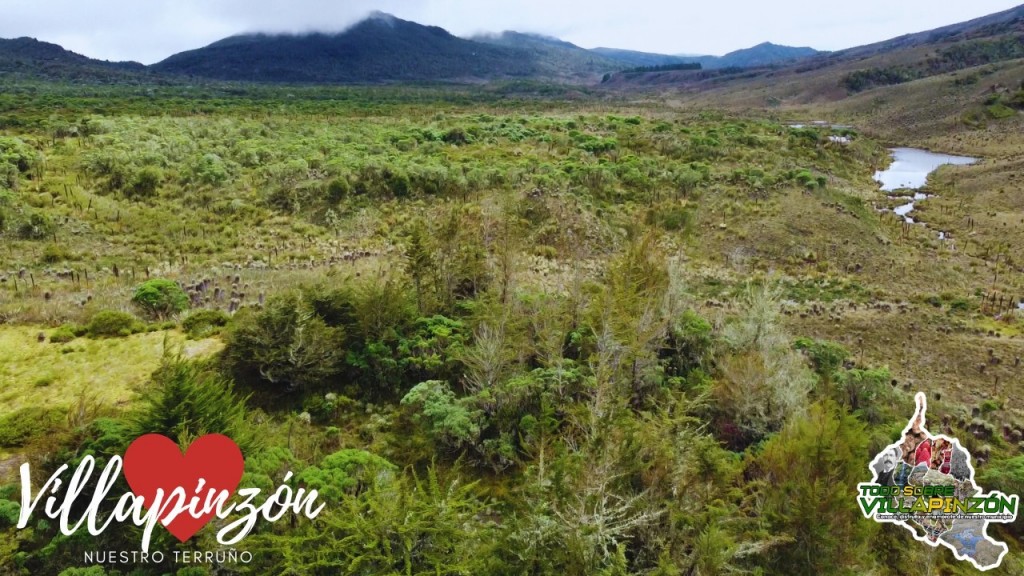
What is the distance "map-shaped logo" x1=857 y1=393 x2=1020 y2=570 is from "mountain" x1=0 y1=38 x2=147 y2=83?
135556mm

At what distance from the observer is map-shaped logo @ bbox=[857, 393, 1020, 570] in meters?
5.04

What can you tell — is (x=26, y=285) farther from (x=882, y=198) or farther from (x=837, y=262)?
(x=882, y=198)

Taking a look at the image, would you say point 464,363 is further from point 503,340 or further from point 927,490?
point 927,490

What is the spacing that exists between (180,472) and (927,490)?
24.5ft

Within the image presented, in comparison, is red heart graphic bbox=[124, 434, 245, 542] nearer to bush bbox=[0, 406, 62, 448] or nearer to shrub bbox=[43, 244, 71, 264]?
bush bbox=[0, 406, 62, 448]

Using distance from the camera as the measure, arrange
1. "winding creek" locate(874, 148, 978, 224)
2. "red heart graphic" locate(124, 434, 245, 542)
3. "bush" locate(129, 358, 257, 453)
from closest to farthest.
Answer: "red heart graphic" locate(124, 434, 245, 542), "bush" locate(129, 358, 257, 453), "winding creek" locate(874, 148, 978, 224)

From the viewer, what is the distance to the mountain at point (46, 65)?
109125 millimetres

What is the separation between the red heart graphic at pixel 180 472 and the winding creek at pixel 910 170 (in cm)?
3508

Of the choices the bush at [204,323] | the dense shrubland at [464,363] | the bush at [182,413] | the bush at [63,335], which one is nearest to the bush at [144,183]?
the dense shrubland at [464,363]

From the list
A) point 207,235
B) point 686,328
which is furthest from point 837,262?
point 207,235

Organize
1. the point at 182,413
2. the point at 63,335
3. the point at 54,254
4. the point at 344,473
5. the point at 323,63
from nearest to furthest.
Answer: the point at 182,413 → the point at 344,473 → the point at 63,335 → the point at 54,254 → the point at 323,63

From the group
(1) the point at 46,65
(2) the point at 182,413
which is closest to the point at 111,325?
(2) the point at 182,413

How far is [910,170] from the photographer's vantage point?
44969mm

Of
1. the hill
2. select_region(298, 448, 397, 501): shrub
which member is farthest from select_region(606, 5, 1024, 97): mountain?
the hill
